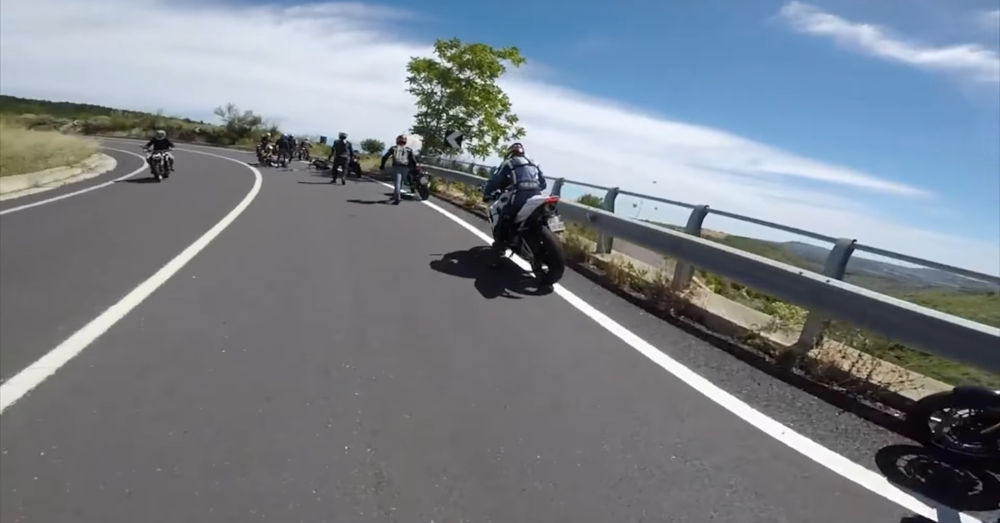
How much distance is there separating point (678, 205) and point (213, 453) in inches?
306

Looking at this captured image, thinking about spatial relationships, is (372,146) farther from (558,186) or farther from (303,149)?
(558,186)

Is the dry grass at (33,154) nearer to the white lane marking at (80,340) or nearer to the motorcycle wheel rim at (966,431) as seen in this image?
the white lane marking at (80,340)

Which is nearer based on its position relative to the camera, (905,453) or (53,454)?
(53,454)

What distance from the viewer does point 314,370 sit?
559 cm

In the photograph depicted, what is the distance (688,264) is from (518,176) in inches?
101

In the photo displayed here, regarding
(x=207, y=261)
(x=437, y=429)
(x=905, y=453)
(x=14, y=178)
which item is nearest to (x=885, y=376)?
(x=905, y=453)

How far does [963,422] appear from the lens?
450 centimetres

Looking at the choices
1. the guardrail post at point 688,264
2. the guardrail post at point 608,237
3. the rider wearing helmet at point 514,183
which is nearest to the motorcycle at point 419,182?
the guardrail post at point 608,237

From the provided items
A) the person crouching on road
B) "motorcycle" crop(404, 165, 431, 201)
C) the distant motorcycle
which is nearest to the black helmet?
the person crouching on road

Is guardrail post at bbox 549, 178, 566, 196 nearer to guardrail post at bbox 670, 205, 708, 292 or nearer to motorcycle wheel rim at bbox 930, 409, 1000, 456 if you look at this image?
guardrail post at bbox 670, 205, 708, 292

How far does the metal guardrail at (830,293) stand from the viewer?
16.8 feet

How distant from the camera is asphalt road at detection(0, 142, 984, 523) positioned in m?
3.75

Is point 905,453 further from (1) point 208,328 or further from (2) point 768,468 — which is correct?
(1) point 208,328

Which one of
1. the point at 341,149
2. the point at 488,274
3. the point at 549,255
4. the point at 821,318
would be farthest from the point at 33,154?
the point at 821,318
